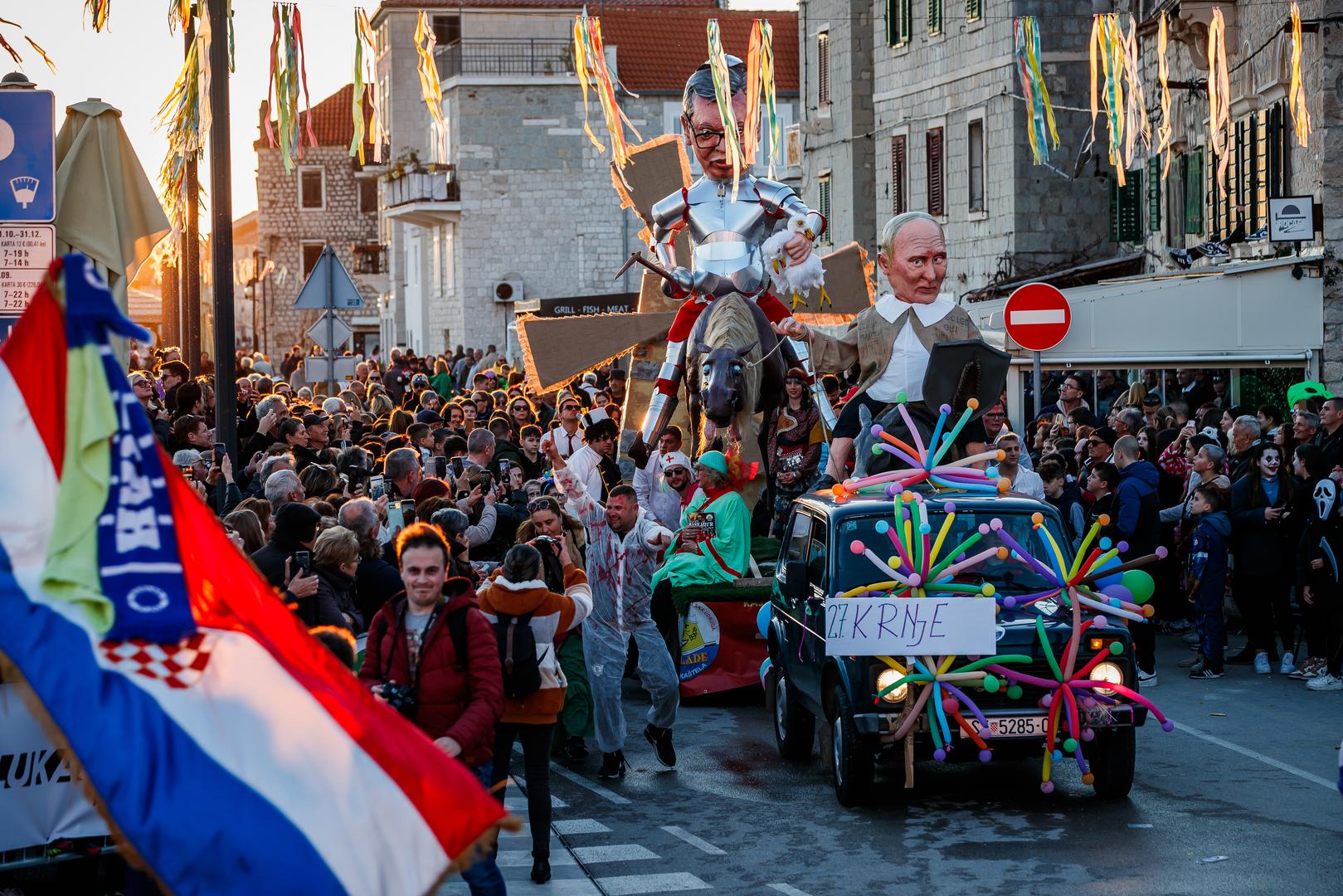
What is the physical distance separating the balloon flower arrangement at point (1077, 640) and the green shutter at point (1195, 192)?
17649mm

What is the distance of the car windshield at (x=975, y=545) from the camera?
397 inches

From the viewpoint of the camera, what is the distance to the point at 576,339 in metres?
18.6

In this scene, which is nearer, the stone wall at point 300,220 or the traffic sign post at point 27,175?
the traffic sign post at point 27,175

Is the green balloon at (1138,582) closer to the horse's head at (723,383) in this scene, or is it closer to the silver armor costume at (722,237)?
the horse's head at (723,383)

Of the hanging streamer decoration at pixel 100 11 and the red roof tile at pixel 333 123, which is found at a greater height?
the red roof tile at pixel 333 123

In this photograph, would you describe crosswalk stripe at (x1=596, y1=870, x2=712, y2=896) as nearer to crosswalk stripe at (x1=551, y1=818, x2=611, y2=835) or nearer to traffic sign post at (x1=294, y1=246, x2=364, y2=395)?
crosswalk stripe at (x1=551, y1=818, x2=611, y2=835)

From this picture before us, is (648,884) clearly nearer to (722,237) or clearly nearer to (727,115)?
(722,237)

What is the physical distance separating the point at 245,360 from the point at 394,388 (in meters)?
5.98

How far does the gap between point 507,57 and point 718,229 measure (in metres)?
41.0

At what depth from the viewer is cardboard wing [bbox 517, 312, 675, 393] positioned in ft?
59.7

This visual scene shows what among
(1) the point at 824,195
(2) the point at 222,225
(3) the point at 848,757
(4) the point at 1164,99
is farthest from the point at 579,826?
(1) the point at 824,195

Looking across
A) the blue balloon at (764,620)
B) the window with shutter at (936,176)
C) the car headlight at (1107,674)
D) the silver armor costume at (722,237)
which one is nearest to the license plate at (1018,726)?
the car headlight at (1107,674)

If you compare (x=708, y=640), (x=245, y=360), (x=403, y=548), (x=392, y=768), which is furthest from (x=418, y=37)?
(x=245, y=360)

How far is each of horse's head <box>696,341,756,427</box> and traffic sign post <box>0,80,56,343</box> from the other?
20.7ft
